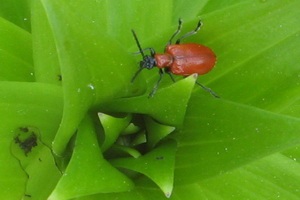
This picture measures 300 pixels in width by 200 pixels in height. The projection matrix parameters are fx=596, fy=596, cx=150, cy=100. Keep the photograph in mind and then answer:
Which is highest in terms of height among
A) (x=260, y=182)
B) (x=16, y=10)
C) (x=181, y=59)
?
(x=16, y=10)

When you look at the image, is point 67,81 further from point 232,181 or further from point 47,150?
point 232,181

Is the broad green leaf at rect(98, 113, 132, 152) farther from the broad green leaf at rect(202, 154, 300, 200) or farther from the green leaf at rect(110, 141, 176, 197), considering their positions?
the broad green leaf at rect(202, 154, 300, 200)

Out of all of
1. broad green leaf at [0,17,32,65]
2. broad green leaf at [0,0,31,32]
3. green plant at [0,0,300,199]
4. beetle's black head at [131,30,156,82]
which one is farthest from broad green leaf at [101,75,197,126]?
broad green leaf at [0,0,31,32]

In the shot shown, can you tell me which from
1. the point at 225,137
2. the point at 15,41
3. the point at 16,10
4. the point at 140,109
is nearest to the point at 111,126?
the point at 140,109

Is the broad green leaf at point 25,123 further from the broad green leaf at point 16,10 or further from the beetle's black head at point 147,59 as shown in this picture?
the broad green leaf at point 16,10

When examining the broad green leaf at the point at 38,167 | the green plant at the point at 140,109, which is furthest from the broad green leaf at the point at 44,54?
the broad green leaf at the point at 38,167

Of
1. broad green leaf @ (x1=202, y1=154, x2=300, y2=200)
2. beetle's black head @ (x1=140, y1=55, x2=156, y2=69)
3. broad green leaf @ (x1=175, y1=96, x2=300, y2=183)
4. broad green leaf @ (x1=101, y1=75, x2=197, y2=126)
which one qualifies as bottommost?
broad green leaf @ (x1=202, y1=154, x2=300, y2=200)

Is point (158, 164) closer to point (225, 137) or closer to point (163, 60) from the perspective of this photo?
point (225, 137)
